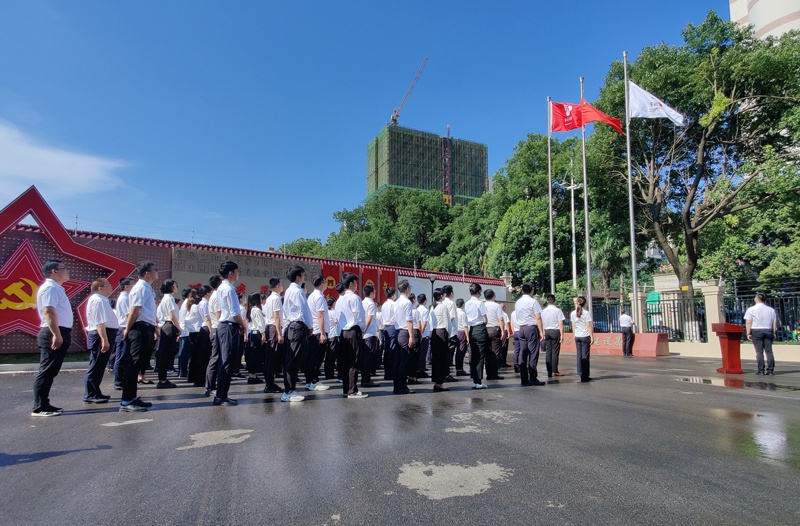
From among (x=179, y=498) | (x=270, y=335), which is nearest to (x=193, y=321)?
(x=270, y=335)

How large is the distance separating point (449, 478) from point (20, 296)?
53.9ft

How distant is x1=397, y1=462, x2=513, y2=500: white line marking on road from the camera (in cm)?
333

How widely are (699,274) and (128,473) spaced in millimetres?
35676

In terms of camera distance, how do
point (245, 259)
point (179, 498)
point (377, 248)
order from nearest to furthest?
point (179, 498) → point (245, 259) → point (377, 248)

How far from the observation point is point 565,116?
24.3 metres

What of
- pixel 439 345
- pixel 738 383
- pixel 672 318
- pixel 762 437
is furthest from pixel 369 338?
pixel 672 318

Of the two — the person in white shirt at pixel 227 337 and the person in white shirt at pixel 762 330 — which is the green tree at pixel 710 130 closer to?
the person in white shirt at pixel 762 330

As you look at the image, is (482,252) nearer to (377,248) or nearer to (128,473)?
(377,248)

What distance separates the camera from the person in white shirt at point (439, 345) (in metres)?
8.16

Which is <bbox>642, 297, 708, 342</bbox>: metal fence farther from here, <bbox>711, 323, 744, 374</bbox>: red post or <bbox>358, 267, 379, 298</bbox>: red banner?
<bbox>358, 267, 379, 298</bbox>: red banner

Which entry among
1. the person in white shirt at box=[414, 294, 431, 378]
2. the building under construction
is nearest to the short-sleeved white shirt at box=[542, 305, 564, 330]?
the person in white shirt at box=[414, 294, 431, 378]

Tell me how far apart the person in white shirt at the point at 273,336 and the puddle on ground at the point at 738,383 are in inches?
306

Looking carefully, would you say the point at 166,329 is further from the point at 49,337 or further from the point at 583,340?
the point at 583,340

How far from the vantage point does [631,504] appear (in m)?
3.12
